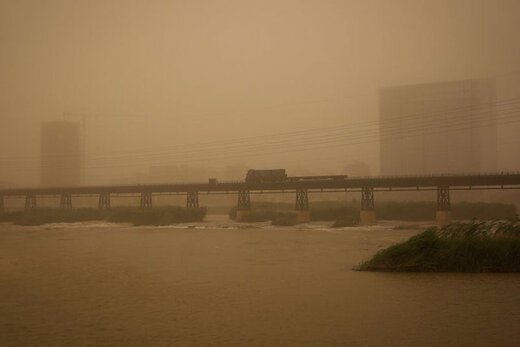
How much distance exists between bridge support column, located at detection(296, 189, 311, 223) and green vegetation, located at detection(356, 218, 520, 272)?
50.8 m

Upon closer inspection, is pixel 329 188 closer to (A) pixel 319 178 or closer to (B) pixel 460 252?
(A) pixel 319 178

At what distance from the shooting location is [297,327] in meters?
10.5

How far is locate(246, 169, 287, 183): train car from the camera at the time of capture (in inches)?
3054

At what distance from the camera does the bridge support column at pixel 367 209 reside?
212 ft

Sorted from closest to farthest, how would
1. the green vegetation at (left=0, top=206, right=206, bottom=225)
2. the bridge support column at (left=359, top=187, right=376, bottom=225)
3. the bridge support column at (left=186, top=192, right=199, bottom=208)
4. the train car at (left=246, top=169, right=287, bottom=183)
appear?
the bridge support column at (left=359, top=187, right=376, bottom=225) < the green vegetation at (left=0, top=206, right=206, bottom=225) < the train car at (left=246, top=169, right=287, bottom=183) < the bridge support column at (left=186, top=192, right=199, bottom=208)

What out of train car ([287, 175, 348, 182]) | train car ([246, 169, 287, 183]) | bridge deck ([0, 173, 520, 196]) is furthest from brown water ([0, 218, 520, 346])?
train car ([246, 169, 287, 183])

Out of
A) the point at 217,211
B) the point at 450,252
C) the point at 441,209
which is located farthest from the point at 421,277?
the point at 217,211

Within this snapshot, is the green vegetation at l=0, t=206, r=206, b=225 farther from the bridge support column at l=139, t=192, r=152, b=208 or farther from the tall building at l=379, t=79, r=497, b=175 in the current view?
the tall building at l=379, t=79, r=497, b=175

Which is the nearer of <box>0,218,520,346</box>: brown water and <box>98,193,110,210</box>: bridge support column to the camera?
<box>0,218,520,346</box>: brown water

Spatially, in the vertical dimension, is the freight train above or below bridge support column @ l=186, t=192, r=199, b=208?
above

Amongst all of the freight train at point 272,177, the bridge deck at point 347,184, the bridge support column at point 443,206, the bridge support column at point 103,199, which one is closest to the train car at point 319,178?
the freight train at point 272,177

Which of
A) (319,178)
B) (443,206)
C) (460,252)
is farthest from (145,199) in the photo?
(460,252)

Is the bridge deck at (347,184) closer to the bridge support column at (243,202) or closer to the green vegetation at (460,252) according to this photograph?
the bridge support column at (243,202)

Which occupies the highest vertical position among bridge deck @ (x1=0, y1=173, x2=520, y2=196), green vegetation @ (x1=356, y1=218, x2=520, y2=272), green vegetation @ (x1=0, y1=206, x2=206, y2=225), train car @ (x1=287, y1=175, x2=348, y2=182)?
train car @ (x1=287, y1=175, x2=348, y2=182)
